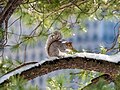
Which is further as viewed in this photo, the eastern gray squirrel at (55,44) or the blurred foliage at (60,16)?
the blurred foliage at (60,16)

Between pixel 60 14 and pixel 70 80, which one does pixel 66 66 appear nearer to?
pixel 70 80

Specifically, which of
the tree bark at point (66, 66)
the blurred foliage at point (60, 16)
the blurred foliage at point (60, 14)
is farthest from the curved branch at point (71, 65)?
the blurred foliage at point (60, 14)

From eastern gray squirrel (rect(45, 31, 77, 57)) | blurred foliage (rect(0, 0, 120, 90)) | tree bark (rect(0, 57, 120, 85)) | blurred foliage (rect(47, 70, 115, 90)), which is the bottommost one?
blurred foliage (rect(47, 70, 115, 90))

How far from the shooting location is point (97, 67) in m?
1.28

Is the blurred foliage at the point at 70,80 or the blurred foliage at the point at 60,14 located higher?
the blurred foliage at the point at 60,14

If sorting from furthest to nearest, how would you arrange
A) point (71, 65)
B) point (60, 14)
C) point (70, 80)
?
1. point (60, 14)
2. point (70, 80)
3. point (71, 65)

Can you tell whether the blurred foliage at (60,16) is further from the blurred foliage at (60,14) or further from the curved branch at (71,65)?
the curved branch at (71,65)

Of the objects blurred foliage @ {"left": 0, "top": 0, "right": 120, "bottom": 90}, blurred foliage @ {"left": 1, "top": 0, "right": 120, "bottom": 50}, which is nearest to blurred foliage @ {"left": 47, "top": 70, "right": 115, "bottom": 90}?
blurred foliage @ {"left": 0, "top": 0, "right": 120, "bottom": 90}

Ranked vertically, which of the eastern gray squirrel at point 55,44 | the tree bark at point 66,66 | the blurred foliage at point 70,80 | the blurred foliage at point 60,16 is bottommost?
the blurred foliage at point 70,80

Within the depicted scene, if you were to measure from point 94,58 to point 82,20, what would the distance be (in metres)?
0.61

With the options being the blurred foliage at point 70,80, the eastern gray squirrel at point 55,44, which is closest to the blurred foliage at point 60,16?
the blurred foliage at point 70,80

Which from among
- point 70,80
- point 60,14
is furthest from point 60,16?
point 70,80

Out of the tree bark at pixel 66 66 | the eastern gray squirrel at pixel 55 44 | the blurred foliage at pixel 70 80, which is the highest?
the eastern gray squirrel at pixel 55 44

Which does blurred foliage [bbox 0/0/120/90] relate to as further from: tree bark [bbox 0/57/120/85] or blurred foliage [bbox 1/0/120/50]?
tree bark [bbox 0/57/120/85]
